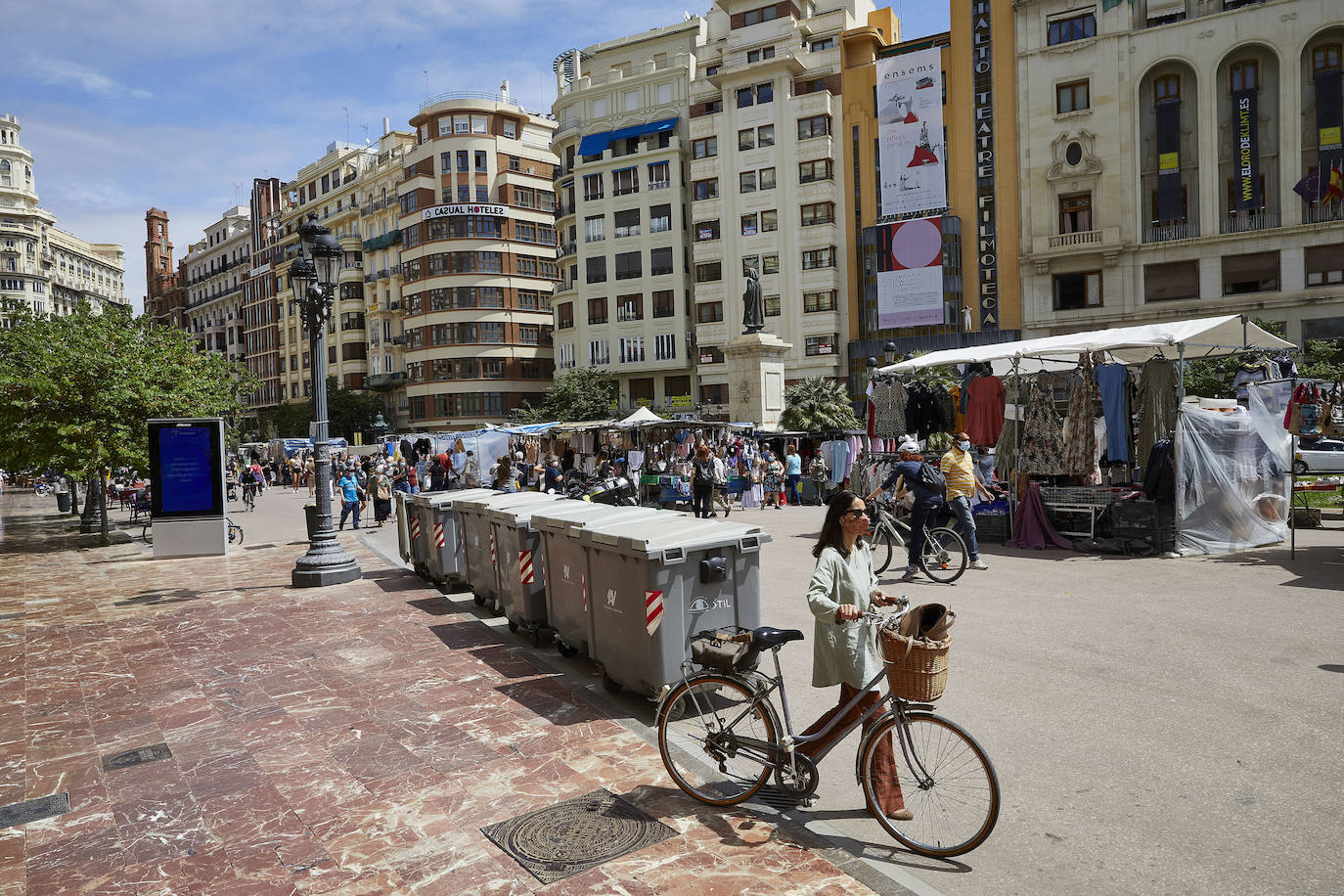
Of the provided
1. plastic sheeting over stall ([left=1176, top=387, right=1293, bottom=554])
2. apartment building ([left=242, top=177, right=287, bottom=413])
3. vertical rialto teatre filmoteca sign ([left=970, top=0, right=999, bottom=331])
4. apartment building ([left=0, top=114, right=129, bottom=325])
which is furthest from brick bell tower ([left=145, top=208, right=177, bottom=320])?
plastic sheeting over stall ([left=1176, top=387, right=1293, bottom=554])

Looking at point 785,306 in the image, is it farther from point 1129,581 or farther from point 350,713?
point 350,713

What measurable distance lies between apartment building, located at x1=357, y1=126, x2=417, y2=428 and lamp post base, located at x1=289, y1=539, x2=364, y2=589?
5638 cm

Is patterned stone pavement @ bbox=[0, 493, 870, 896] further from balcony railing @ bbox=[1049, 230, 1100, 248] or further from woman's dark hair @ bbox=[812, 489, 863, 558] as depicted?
balcony railing @ bbox=[1049, 230, 1100, 248]

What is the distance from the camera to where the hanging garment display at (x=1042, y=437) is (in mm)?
14141

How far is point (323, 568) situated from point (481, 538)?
3.94 meters

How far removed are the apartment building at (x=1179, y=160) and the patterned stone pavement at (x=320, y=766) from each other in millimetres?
40940

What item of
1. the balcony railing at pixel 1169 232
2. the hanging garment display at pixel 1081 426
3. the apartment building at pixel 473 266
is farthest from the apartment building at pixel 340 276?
the hanging garment display at pixel 1081 426

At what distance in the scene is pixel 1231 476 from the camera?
12578mm

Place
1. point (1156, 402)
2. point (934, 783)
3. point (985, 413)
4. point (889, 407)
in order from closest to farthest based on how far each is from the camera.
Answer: point (934, 783), point (1156, 402), point (985, 413), point (889, 407)

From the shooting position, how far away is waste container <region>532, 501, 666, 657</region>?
727 centimetres

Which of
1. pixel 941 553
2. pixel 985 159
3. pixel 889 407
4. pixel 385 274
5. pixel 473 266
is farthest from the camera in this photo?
pixel 385 274

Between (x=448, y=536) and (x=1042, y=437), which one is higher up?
(x=1042, y=437)

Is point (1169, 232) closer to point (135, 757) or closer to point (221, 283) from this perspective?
point (135, 757)

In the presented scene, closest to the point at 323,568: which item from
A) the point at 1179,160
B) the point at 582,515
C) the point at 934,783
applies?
the point at 582,515
